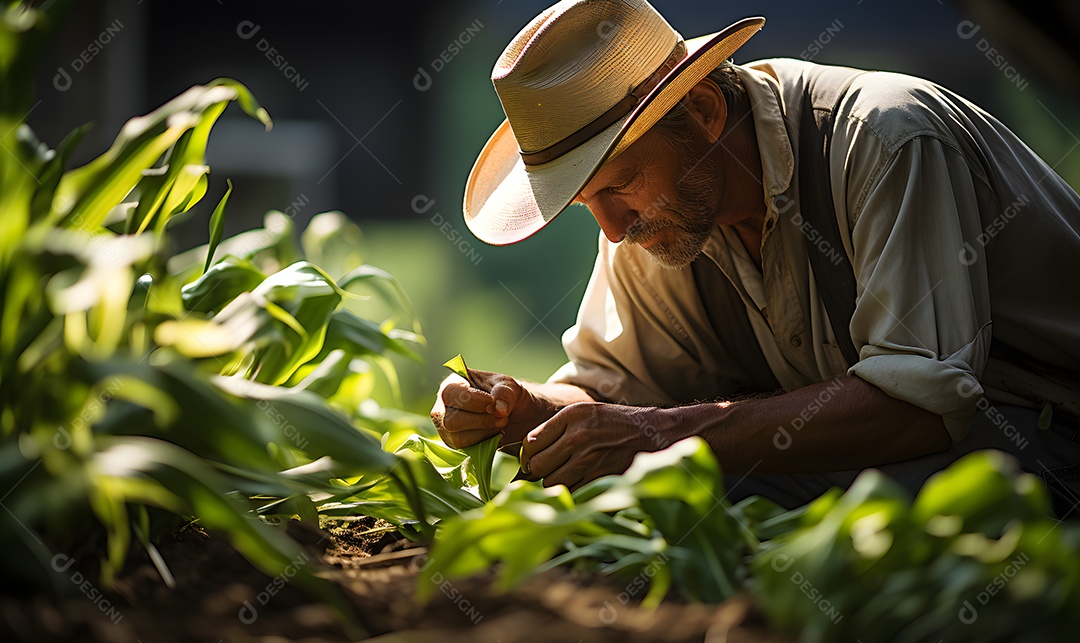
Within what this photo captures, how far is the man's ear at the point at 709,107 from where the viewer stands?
1.50 m

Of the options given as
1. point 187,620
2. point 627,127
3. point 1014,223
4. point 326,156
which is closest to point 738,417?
point 627,127

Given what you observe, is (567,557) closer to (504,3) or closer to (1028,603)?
(1028,603)

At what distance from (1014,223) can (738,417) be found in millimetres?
543

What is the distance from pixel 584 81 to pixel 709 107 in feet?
0.94

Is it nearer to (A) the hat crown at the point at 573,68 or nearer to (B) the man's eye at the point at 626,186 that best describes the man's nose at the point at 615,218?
Answer: (B) the man's eye at the point at 626,186

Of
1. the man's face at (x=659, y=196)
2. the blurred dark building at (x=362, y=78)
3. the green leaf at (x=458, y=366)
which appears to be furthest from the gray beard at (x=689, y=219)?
the blurred dark building at (x=362, y=78)

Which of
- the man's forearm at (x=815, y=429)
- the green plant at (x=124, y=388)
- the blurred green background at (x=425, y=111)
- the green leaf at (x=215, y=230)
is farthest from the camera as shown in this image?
the blurred green background at (x=425, y=111)

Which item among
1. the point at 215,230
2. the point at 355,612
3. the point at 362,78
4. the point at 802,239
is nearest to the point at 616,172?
the point at 802,239

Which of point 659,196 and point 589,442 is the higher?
point 659,196

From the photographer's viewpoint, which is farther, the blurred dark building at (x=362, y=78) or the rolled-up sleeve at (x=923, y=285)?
the blurred dark building at (x=362, y=78)

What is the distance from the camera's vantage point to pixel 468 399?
1316 mm

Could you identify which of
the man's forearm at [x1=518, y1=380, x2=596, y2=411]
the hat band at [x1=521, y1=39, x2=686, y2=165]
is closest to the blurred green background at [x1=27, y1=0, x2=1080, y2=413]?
the man's forearm at [x1=518, y1=380, x2=596, y2=411]

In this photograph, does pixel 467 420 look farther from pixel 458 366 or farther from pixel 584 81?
pixel 584 81

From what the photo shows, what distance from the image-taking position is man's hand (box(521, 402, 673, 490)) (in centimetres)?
124
